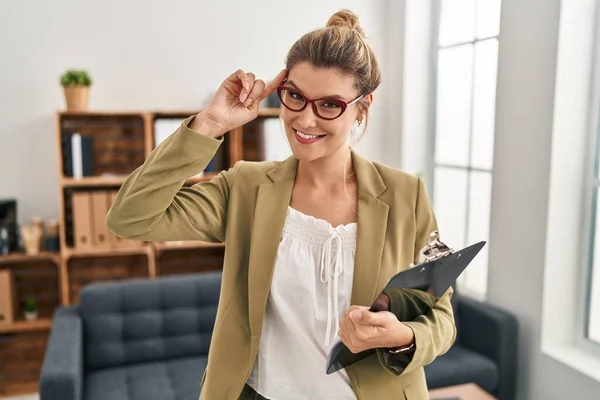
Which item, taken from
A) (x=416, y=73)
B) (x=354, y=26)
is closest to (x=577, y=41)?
(x=416, y=73)

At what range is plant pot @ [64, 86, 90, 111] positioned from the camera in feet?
10.9

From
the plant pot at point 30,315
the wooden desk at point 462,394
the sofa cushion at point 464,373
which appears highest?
the wooden desk at point 462,394

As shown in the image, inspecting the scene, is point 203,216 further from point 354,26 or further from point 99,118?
point 99,118

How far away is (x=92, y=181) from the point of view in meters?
3.44

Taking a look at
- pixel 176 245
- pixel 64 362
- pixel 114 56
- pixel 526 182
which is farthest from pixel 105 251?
pixel 526 182

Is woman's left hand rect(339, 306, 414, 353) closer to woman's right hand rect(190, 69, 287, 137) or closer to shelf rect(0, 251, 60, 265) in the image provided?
woman's right hand rect(190, 69, 287, 137)

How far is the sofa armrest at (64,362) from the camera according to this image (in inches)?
92.4

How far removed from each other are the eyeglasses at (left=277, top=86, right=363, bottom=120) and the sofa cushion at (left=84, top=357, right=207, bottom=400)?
1898 mm

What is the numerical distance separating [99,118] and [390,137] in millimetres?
1939

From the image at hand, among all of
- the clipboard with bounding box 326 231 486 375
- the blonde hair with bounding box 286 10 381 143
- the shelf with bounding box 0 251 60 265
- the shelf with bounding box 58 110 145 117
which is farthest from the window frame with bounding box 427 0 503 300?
the shelf with bounding box 0 251 60 265

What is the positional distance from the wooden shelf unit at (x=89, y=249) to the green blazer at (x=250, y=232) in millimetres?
2371

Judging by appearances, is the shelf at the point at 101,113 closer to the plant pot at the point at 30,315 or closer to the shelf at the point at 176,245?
the shelf at the point at 176,245

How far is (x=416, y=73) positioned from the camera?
12.7 ft

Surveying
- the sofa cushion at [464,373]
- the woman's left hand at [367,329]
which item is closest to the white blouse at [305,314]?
the woman's left hand at [367,329]
